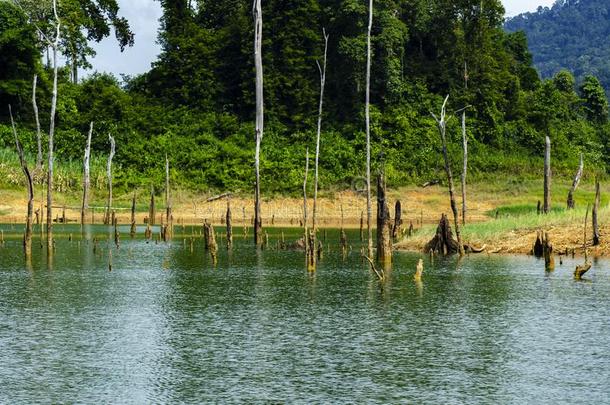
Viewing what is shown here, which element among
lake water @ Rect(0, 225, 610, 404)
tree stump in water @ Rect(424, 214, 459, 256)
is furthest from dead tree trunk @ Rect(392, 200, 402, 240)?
lake water @ Rect(0, 225, 610, 404)

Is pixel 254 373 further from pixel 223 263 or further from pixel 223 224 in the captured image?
pixel 223 224

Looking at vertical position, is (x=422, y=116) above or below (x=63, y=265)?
above

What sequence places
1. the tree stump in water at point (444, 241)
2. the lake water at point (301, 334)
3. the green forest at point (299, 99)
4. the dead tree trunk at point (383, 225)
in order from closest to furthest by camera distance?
the lake water at point (301, 334) < the dead tree trunk at point (383, 225) < the tree stump in water at point (444, 241) < the green forest at point (299, 99)

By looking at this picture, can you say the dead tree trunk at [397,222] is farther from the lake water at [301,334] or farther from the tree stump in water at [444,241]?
the lake water at [301,334]

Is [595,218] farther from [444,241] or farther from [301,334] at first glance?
[301,334]

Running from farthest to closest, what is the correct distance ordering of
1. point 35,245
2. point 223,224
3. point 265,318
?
point 223,224 → point 35,245 → point 265,318

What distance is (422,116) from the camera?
331ft

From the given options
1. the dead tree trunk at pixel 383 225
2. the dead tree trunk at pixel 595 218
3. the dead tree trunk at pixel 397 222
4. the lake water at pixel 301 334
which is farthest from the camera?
the dead tree trunk at pixel 397 222

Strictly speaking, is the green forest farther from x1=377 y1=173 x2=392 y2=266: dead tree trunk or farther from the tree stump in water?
x1=377 y1=173 x2=392 y2=266: dead tree trunk

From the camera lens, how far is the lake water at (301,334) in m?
24.6

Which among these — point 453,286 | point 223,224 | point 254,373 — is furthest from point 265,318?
point 223,224

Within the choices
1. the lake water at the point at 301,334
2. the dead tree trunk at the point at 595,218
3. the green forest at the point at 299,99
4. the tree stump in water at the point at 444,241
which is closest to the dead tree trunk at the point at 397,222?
the tree stump in water at the point at 444,241

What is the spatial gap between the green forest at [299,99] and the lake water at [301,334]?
141 ft

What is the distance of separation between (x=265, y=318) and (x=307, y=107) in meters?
69.4
